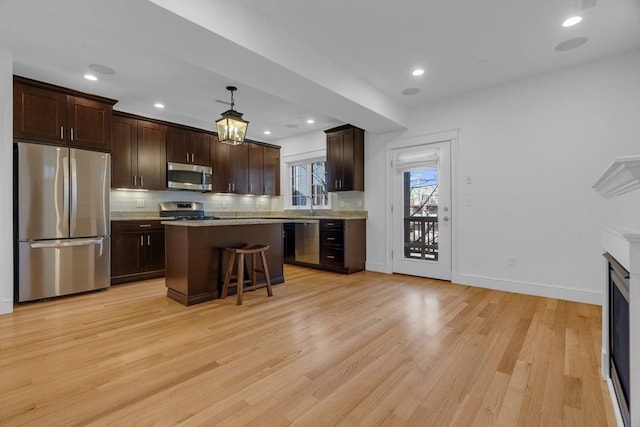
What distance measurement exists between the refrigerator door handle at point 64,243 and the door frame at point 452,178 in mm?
4080

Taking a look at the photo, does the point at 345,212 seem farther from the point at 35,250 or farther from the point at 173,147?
the point at 35,250

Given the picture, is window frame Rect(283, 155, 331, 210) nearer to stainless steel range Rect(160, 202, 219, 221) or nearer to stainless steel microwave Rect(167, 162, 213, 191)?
stainless steel microwave Rect(167, 162, 213, 191)

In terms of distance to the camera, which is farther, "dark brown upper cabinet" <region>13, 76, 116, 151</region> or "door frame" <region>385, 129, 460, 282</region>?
"door frame" <region>385, 129, 460, 282</region>

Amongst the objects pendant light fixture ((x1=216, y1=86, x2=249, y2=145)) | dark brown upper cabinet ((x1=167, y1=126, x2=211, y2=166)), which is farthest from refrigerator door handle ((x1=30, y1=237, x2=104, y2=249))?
pendant light fixture ((x1=216, y1=86, x2=249, y2=145))

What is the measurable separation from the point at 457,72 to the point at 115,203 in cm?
519

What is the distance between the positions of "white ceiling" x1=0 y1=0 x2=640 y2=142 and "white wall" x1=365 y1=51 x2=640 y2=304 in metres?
0.25

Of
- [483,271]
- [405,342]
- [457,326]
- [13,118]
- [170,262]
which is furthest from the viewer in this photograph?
[483,271]

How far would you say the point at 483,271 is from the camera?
4.02 m

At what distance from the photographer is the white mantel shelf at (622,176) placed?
3.08ft

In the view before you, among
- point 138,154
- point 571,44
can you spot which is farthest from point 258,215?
point 571,44

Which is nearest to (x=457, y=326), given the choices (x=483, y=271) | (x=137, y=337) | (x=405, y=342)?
(x=405, y=342)

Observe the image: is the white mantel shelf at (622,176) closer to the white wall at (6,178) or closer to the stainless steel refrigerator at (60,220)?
the white wall at (6,178)

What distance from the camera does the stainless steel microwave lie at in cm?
502

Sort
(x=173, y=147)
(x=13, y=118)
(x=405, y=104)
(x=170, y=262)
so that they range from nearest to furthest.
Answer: (x=13, y=118) → (x=170, y=262) → (x=405, y=104) → (x=173, y=147)
